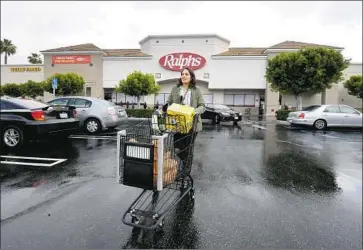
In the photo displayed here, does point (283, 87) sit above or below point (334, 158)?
above

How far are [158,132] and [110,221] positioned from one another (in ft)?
3.79

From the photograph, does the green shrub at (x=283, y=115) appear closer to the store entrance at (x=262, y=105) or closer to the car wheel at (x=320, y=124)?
the car wheel at (x=320, y=124)

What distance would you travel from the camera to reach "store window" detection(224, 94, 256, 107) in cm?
3253

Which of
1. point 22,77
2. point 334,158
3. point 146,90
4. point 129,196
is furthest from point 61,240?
point 22,77

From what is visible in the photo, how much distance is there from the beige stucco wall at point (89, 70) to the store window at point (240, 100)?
14.2 m

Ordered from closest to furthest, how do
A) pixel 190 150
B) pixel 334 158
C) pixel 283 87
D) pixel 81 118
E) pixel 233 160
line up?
pixel 190 150 → pixel 233 160 → pixel 334 158 → pixel 81 118 → pixel 283 87

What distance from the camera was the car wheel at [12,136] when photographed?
23.7 ft

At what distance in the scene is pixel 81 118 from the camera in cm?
1073

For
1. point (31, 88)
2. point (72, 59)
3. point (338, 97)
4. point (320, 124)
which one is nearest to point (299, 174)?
point (320, 124)

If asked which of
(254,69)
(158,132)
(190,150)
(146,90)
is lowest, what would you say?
(190,150)

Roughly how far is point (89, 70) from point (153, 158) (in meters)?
31.4

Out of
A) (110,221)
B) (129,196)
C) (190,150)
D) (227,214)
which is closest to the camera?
(110,221)

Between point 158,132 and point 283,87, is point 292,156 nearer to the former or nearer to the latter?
point 158,132

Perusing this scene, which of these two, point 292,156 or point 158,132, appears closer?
point 158,132
